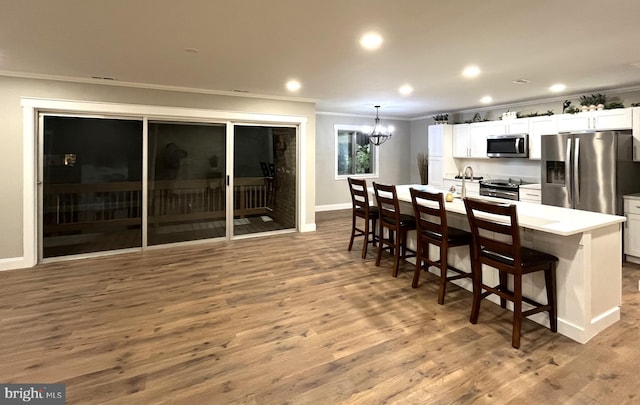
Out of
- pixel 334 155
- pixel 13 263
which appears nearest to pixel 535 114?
pixel 334 155

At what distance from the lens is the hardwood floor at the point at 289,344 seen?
6.42 ft

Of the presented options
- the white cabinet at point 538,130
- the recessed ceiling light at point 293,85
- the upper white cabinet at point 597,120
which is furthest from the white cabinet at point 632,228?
the recessed ceiling light at point 293,85

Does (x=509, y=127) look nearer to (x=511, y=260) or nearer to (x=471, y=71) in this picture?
(x=471, y=71)

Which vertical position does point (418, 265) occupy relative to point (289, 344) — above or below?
above

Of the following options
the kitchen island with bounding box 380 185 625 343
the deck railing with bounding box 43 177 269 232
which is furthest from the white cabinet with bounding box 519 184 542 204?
the deck railing with bounding box 43 177 269 232

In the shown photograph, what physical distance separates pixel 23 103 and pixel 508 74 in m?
6.25

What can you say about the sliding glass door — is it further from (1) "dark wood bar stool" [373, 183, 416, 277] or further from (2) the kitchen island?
(2) the kitchen island

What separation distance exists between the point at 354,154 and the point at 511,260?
668cm

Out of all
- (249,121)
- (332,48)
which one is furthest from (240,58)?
(249,121)

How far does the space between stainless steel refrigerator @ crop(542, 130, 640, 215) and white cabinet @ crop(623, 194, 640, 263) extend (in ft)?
0.28

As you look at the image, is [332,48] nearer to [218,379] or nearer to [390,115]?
[218,379]

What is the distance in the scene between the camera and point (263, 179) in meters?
6.05

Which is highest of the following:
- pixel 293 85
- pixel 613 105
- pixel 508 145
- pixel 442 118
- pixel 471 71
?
pixel 442 118

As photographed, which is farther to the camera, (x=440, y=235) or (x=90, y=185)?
(x=90, y=185)
